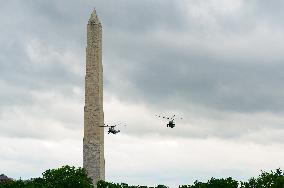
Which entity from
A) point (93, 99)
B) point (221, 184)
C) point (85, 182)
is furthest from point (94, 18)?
point (221, 184)

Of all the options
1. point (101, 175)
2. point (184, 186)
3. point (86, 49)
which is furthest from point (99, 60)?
point (184, 186)

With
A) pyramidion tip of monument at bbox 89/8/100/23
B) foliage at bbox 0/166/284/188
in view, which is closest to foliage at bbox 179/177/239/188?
foliage at bbox 0/166/284/188

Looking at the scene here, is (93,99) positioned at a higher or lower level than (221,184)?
higher

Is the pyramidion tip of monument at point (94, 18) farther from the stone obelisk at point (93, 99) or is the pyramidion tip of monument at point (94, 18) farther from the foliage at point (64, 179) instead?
the foliage at point (64, 179)

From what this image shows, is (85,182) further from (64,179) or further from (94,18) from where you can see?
(94,18)

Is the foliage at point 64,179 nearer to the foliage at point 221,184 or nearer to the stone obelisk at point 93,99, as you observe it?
the stone obelisk at point 93,99

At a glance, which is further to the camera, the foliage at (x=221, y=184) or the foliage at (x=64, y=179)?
the foliage at (x=221, y=184)

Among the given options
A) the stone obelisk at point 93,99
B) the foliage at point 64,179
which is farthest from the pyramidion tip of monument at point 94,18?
the foliage at point 64,179

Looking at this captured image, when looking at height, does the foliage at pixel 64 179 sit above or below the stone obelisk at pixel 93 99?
below
